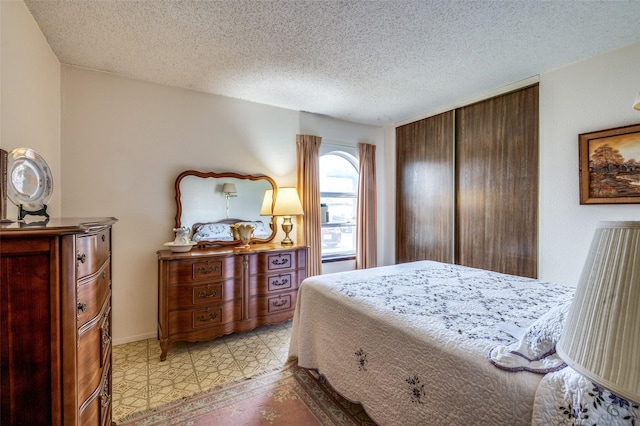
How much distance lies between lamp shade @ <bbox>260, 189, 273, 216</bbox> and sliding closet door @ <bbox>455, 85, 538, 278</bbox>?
2.33m

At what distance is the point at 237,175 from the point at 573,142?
337cm

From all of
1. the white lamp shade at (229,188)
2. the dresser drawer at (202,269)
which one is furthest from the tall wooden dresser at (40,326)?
the white lamp shade at (229,188)

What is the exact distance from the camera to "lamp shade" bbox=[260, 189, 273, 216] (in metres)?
3.44

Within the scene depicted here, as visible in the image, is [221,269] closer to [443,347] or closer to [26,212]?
[26,212]

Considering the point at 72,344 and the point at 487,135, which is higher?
the point at 487,135

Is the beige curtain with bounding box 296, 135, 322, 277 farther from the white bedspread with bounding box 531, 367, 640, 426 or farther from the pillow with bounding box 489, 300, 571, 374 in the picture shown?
the white bedspread with bounding box 531, 367, 640, 426

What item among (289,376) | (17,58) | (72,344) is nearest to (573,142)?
(289,376)

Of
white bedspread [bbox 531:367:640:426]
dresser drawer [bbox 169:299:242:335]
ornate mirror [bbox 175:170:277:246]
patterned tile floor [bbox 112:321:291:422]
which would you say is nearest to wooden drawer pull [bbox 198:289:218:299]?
dresser drawer [bbox 169:299:242:335]

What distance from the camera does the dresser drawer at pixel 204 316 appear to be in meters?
2.52

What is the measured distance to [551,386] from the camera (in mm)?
885

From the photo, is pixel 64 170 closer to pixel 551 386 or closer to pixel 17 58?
pixel 17 58

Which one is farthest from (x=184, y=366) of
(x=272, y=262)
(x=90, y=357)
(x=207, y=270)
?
(x=90, y=357)

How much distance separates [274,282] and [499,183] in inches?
106

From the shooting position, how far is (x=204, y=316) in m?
2.63
